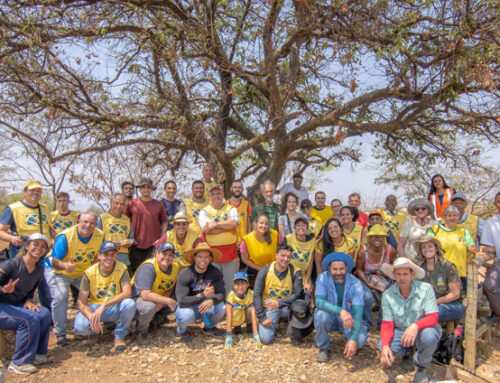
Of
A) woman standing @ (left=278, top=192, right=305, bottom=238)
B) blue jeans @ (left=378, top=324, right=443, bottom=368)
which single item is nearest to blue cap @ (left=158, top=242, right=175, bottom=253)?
woman standing @ (left=278, top=192, right=305, bottom=238)

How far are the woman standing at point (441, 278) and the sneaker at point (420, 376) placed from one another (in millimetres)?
911

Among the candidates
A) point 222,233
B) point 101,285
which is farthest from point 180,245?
point 101,285

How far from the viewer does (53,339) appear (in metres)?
5.10

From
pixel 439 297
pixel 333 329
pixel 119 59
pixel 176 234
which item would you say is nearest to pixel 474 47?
pixel 439 297

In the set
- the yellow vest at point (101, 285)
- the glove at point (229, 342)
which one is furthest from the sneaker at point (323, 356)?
the yellow vest at point (101, 285)

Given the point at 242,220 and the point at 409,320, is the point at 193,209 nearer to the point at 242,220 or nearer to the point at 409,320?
the point at 242,220

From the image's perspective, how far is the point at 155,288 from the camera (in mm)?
5332

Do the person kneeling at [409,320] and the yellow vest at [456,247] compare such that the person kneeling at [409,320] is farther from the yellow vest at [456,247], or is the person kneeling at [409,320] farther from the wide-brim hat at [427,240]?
the yellow vest at [456,247]

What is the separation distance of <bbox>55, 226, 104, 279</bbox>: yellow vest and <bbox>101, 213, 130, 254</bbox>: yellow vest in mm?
449

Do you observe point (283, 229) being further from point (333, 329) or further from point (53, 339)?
point (53, 339)

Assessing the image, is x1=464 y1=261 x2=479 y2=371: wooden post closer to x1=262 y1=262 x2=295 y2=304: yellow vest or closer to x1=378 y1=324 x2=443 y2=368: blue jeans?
x1=378 y1=324 x2=443 y2=368: blue jeans

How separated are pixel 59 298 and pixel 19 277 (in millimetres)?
678

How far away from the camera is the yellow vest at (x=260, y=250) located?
5.70m

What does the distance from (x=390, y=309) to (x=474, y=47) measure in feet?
15.4
